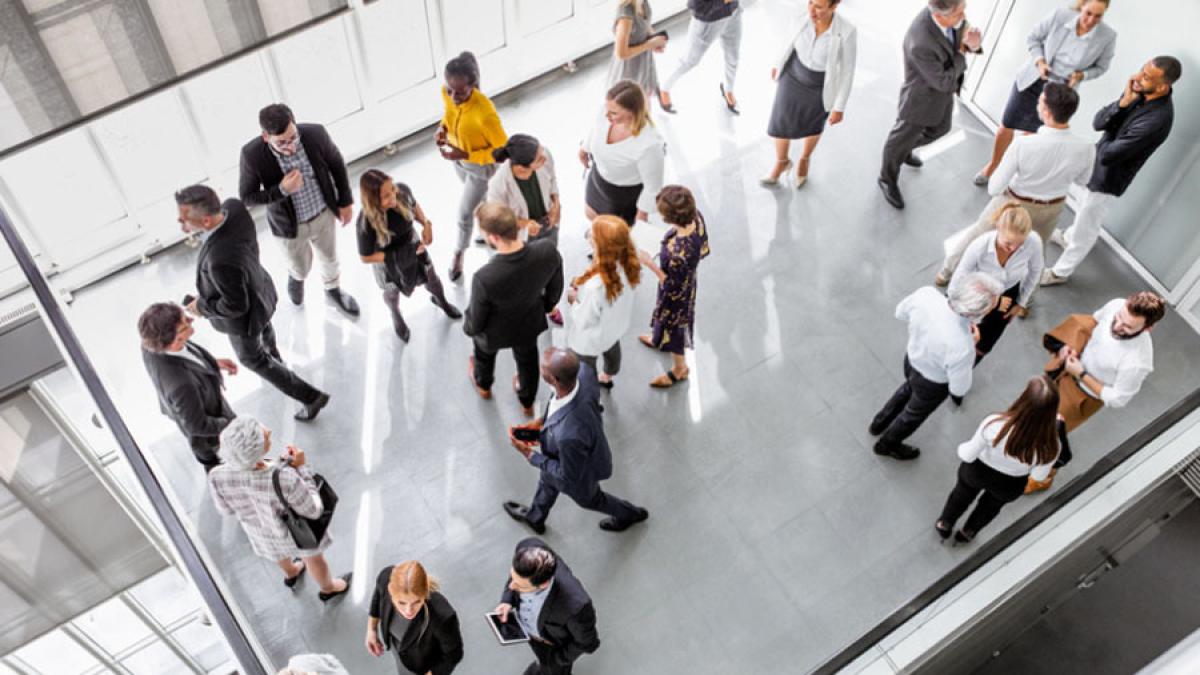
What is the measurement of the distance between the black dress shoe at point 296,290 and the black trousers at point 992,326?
4.46 meters

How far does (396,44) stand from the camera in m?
7.24

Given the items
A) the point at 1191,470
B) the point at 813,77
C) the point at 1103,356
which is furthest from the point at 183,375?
the point at 1191,470

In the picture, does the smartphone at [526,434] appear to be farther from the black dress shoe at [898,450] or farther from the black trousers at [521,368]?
the black dress shoe at [898,450]

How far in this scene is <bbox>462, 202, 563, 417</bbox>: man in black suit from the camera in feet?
16.7

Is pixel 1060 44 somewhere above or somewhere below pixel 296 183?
above

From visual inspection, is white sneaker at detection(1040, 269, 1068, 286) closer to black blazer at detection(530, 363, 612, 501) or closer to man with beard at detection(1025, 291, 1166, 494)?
man with beard at detection(1025, 291, 1166, 494)

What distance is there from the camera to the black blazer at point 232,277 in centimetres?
533

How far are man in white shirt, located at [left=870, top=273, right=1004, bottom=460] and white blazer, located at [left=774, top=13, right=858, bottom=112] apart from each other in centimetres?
199

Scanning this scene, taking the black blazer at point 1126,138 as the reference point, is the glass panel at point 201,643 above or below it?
below

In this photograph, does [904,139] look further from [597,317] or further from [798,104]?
[597,317]

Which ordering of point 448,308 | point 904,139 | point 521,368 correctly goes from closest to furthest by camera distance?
1. point 521,368
2. point 448,308
3. point 904,139

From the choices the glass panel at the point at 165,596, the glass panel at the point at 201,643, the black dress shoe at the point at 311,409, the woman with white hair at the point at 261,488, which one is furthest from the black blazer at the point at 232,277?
the glass panel at the point at 201,643

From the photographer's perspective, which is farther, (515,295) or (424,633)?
(515,295)

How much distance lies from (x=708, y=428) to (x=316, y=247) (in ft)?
9.18
